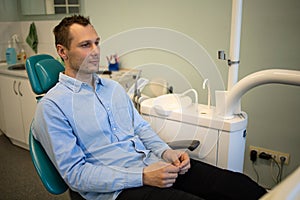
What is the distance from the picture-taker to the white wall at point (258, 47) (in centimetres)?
165

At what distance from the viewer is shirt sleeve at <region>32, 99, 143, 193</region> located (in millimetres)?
1057

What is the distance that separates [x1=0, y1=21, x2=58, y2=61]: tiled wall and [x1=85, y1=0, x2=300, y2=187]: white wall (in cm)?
113

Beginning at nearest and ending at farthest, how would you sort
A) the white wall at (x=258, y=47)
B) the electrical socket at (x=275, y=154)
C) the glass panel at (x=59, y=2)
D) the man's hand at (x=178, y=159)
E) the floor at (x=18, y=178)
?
the man's hand at (x=178, y=159), the white wall at (x=258, y=47), the electrical socket at (x=275, y=154), the floor at (x=18, y=178), the glass panel at (x=59, y=2)

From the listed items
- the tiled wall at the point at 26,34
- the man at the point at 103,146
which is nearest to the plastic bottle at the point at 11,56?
the tiled wall at the point at 26,34

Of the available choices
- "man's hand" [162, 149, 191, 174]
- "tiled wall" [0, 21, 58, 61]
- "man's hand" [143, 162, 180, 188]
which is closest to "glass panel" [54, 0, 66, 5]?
"tiled wall" [0, 21, 58, 61]

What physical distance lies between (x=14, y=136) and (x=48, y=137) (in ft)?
6.46

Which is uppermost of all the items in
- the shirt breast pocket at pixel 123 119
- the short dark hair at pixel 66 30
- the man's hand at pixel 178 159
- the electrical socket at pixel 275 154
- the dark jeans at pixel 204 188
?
the short dark hair at pixel 66 30

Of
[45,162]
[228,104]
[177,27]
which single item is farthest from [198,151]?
[177,27]

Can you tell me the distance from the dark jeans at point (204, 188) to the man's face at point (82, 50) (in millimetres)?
559

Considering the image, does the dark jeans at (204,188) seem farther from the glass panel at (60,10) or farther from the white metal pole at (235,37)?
the glass panel at (60,10)

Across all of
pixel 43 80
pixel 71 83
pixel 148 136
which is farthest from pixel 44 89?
pixel 148 136

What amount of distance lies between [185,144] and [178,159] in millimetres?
106

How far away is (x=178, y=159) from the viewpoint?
4.04ft

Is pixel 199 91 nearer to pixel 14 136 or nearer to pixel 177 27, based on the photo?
pixel 177 27
